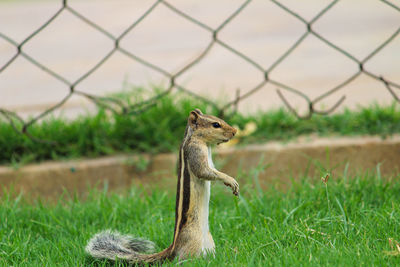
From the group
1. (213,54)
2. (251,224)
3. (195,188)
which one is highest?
(213,54)

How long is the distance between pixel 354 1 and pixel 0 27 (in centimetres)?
385

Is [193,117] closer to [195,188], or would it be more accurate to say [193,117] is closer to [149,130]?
[195,188]

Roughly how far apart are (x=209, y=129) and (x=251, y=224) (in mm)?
700

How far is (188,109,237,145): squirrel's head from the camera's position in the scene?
100 inches

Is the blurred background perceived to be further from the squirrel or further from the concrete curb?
the squirrel

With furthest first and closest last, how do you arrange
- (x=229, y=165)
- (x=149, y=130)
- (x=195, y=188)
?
(x=149, y=130), (x=229, y=165), (x=195, y=188)

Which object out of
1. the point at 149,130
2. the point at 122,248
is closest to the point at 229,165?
the point at 149,130

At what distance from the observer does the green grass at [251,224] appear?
2.56m

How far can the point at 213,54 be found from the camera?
6.57 metres

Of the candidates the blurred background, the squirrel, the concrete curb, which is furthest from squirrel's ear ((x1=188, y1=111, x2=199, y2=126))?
the blurred background

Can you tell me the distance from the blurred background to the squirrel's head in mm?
2030

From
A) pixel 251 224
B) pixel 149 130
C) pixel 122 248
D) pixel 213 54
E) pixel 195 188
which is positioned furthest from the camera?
pixel 213 54

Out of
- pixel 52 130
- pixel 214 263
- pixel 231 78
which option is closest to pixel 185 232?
pixel 214 263

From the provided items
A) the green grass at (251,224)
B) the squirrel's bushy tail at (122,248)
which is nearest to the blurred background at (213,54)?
the green grass at (251,224)
